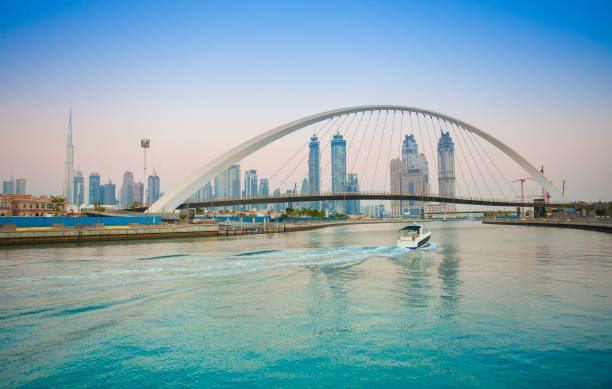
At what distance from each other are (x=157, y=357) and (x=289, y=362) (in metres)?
2.60

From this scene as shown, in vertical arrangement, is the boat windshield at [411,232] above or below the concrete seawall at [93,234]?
above

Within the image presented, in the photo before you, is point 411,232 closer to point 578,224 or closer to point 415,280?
point 415,280

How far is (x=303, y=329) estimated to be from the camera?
8680 millimetres

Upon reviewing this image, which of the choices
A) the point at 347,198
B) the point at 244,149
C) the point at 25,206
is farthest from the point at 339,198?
the point at 25,206

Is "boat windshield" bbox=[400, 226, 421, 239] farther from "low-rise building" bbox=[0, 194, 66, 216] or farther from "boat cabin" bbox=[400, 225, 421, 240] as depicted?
"low-rise building" bbox=[0, 194, 66, 216]

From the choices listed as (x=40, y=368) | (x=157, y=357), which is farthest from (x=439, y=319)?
(x=40, y=368)

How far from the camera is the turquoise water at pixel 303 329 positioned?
6371 mm

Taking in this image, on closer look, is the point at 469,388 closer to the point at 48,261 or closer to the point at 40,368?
the point at 40,368

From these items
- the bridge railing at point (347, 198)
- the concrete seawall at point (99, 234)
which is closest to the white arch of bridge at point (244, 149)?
the concrete seawall at point (99, 234)

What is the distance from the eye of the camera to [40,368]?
6562mm

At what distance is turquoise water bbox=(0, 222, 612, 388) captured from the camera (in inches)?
251

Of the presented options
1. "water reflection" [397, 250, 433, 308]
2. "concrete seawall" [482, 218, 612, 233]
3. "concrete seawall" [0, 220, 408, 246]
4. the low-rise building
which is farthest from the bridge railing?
"water reflection" [397, 250, 433, 308]

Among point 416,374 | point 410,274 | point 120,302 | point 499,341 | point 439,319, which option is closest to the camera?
point 416,374

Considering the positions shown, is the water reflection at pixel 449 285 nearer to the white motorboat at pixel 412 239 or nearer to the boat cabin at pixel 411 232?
the white motorboat at pixel 412 239
